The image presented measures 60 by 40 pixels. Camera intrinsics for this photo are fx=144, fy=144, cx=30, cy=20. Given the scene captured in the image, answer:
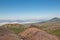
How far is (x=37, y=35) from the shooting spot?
1268 inches

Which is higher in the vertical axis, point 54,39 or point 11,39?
point 11,39

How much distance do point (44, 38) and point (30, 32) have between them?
15.5 feet

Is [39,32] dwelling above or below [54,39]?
above

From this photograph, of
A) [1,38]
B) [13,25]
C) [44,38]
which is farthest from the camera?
[13,25]

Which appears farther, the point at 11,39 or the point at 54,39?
the point at 54,39

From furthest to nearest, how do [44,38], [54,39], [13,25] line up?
[13,25] < [54,39] < [44,38]

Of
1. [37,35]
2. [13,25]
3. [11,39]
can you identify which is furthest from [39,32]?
[13,25]

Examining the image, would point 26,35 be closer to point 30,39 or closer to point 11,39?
point 30,39

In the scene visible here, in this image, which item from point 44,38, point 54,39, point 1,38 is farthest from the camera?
point 54,39

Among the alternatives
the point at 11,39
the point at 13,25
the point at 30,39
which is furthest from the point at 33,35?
the point at 13,25

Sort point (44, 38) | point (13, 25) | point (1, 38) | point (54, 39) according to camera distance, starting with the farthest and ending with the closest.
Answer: point (13, 25)
point (54, 39)
point (44, 38)
point (1, 38)

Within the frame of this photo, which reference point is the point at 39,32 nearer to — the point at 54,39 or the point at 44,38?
the point at 44,38

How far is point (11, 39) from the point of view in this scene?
16.2 metres

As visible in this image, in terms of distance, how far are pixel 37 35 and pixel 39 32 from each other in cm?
84
